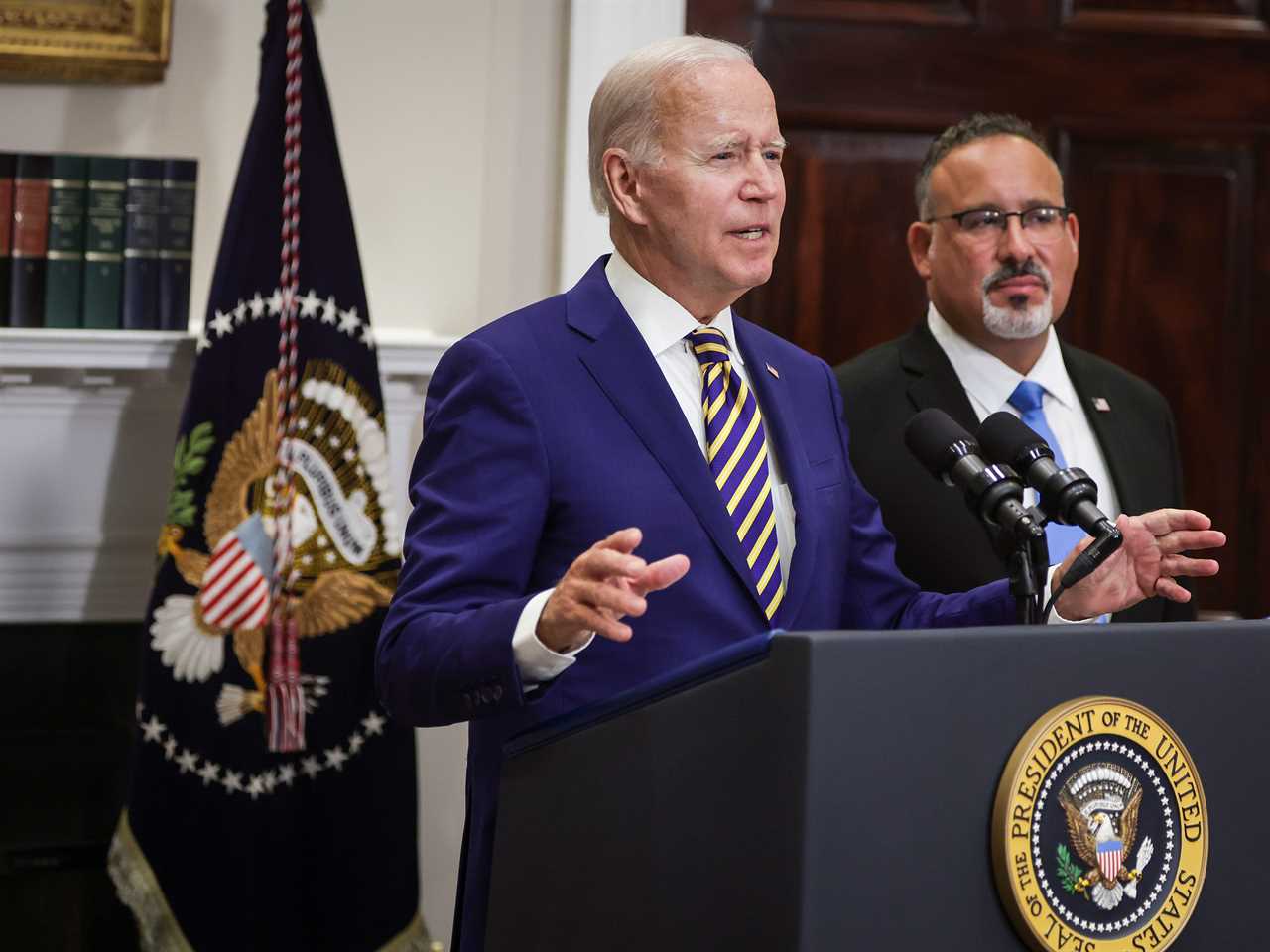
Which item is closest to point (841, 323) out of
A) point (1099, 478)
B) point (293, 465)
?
point (1099, 478)

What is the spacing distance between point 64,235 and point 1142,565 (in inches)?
83.8

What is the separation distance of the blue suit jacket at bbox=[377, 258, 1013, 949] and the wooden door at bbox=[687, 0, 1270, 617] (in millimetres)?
1731

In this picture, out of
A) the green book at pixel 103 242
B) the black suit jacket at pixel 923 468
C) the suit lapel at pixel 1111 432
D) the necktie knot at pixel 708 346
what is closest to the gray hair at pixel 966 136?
the black suit jacket at pixel 923 468

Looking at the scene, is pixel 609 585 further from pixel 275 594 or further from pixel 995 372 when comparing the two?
pixel 275 594

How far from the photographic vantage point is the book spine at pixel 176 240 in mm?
2920

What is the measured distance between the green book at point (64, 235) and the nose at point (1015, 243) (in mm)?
1653

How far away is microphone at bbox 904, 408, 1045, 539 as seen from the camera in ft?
4.71

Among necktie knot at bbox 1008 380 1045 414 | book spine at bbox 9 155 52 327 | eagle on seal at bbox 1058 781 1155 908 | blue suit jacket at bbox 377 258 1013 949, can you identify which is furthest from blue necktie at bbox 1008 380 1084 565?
book spine at bbox 9 155 52 327

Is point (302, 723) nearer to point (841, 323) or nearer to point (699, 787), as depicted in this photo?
point (841, 323)

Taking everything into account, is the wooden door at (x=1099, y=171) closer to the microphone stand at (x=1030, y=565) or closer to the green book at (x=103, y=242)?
the green book at (x=103, y=242)

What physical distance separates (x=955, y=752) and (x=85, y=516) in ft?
7.54

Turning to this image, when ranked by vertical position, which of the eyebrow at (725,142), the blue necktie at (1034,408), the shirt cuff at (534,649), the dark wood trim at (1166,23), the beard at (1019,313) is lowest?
the shirt cuff at (534,649)

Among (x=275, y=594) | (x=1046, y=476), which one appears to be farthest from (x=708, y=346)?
(x=275, y=594)

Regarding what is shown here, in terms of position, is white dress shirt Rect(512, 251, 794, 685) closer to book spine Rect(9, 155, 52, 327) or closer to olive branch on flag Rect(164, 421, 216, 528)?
olive branch on flag Rect(164, 421, 216, 528)
